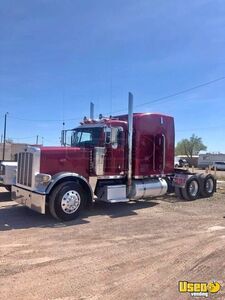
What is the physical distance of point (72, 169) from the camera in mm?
10594

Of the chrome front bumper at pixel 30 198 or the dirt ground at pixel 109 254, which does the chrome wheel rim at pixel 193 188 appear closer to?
the dirt ground at pixel 109 254

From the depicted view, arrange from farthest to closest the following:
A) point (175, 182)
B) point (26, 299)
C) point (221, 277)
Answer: point (175, 182) < point (221, 277) < point (26, 299)

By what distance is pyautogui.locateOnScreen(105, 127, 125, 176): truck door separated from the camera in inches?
449

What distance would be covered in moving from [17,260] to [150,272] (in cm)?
229

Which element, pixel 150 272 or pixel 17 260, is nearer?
pixel 150 272

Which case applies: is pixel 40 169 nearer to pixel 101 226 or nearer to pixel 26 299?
pixel 101 226

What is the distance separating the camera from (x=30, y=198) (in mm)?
9922

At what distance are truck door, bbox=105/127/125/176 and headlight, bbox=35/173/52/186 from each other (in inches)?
92.5

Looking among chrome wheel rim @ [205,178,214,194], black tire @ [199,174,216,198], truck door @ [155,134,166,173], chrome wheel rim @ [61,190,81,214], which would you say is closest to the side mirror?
chrome wheel rim @ [61,190,81,214]

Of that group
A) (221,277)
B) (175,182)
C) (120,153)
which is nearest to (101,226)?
(120,153)

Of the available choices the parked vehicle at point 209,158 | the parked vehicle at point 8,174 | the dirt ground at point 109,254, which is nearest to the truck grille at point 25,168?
the dirt ground at point 109,254

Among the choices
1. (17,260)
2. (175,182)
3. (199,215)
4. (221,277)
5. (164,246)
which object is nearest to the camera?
(221,277)

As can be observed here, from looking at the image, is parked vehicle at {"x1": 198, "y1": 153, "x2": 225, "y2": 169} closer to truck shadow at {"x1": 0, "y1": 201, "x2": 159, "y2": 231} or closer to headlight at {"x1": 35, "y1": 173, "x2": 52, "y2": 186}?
truck shadow at {"x1": 0, "y1": 201, "x2": 159, "y2": 231}

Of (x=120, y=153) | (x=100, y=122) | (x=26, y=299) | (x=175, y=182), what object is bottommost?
(x=26, y=299)
